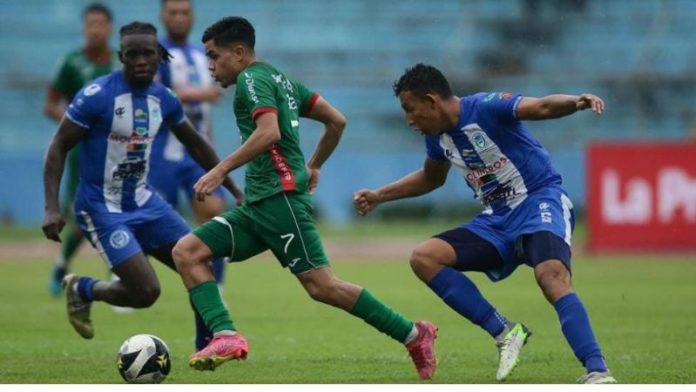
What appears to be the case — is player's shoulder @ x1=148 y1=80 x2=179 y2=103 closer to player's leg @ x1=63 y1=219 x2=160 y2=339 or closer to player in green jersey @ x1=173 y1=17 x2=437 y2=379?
player's leg @ x1=63 y1=219 x2=160 y2=339

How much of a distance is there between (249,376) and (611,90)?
24670 mm

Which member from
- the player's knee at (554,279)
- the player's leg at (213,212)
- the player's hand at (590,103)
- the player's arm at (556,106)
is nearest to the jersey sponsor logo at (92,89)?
the player's leg at (213,212)

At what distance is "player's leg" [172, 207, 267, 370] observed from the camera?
7.90 metres

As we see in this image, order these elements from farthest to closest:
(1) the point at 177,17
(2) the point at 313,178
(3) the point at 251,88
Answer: (1) the point at 177,17, (2) the point at 313,178, (3) the point at 251,88

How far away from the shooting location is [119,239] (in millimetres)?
9438

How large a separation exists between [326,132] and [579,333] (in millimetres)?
2202

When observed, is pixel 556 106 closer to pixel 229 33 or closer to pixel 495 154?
pixel 495 154

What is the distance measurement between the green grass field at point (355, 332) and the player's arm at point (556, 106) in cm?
156

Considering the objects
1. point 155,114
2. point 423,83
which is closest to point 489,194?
point 423,83

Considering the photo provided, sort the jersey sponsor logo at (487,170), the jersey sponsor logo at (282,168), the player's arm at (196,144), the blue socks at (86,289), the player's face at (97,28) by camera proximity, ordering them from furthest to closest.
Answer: the player's face at (97,28) → the blue socks at (86,289) → the player's arm at (196,144) → the jersey sponsor logo at (487,170) → the jersey sponsor logo at (282,168)

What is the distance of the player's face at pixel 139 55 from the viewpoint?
9.22m

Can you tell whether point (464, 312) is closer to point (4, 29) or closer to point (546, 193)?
point (546, 193)

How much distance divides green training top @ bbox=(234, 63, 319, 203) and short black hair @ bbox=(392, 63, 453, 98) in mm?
692

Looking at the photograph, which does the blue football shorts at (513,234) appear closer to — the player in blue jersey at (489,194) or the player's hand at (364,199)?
the player in blue jersey at (489,194)
